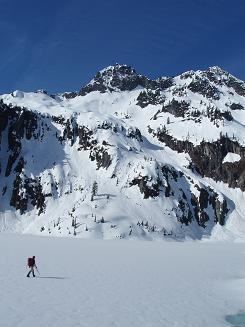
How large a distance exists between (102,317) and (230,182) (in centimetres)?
17022

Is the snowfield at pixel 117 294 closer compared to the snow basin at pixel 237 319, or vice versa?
the snowfield at pixel 117 294

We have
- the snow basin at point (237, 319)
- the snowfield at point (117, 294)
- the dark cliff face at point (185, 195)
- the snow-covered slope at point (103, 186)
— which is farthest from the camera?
the dark cliff face at point (185, 195)

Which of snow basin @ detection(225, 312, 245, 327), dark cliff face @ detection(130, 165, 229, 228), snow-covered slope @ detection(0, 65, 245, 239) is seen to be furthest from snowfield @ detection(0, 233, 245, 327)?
dark cliff face @ detection(130, 165, 229, 228)

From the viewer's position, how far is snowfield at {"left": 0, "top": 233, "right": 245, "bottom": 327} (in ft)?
91.2

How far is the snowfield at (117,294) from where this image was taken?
27.8 meters

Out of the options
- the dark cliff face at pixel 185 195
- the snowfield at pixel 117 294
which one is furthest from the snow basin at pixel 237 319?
the dark cliff face at pixel 185 195

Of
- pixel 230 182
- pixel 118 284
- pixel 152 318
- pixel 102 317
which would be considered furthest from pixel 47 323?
pixel 230 182

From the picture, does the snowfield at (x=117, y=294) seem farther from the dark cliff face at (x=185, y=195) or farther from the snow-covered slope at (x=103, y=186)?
the dark cliff face at (x=185, y=195)

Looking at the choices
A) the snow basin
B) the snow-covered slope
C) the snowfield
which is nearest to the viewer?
the snowfield

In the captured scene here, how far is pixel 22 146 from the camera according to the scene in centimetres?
18338

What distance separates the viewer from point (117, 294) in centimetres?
3666

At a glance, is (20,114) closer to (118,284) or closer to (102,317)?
(118,284)

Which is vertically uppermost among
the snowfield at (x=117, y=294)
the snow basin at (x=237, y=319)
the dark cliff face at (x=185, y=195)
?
the dark cliff face at (x=185, y=195)

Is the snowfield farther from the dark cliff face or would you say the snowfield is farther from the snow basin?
the dark cliff face
